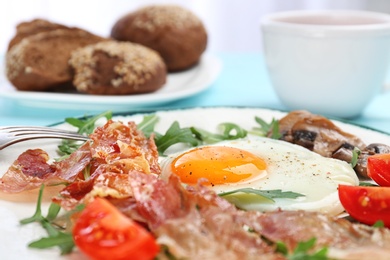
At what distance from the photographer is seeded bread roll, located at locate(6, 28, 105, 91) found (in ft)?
12.6

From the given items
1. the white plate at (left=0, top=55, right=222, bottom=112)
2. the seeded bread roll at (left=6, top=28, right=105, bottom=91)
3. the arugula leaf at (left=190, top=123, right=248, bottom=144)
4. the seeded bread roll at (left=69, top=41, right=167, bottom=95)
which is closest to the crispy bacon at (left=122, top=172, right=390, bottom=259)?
the arugula leaf at (left=190, top=123, right=248, bottom=144)

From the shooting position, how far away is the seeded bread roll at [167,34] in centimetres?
458

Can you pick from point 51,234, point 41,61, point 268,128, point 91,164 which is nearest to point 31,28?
point 41,61

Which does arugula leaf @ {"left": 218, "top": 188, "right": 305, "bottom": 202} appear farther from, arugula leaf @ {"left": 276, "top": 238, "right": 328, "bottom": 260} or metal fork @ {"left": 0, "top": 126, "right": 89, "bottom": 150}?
metal fork @ {"left": 0, "top": 126, "right": 89, "bottom": 150}

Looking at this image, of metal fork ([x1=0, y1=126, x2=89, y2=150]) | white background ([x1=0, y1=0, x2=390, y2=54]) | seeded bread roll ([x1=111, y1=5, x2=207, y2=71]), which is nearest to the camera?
metal fork ([x1=0, y1=126, x2=89, y2=150])

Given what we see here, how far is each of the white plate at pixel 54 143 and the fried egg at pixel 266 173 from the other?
0.48m

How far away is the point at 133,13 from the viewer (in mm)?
4789

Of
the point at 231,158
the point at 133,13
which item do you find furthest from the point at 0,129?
the point at 133,13

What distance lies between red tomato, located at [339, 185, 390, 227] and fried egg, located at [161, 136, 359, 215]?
0.48ft

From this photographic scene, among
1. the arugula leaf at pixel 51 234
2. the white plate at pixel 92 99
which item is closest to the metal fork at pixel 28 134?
the arugula leaf at pixel 51 234

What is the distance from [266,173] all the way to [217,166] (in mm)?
182

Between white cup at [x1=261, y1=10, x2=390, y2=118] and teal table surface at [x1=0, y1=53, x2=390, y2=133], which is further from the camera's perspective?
teal table surface at [x1=0, y1=53, x2=390, y2=133]

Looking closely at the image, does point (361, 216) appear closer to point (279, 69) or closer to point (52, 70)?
point (279, 69)

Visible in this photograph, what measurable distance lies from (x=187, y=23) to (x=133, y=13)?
1.35 ft
